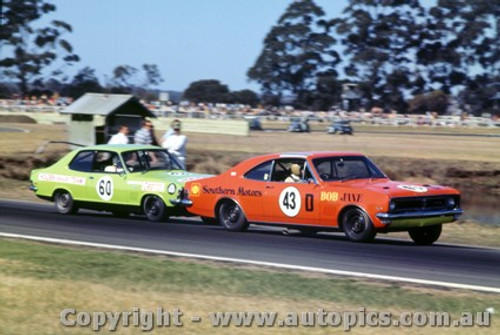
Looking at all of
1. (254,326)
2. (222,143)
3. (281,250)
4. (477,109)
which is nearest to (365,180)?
(281,250)

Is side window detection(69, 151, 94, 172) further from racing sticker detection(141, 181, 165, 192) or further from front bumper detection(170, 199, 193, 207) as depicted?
front bumper detection(170, 199, 193, 207)

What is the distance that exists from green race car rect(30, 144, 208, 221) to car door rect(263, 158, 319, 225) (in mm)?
1937

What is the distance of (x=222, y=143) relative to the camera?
44344mm

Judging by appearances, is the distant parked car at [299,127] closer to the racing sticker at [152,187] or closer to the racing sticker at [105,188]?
the racing sticker at [105,188]

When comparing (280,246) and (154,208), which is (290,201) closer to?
(280,246)

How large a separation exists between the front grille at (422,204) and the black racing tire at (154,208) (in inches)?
183

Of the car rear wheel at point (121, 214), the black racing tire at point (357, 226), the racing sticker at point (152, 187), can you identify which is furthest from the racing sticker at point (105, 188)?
the black racing tire at point (357, 226)

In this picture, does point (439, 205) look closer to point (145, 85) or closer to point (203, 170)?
point (203, 170)

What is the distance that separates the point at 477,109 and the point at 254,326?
281 ft

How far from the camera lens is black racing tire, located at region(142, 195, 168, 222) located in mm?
16177

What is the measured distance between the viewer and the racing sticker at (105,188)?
16.9 metres

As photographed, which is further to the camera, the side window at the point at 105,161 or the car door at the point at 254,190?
the side window at the point at 105,161

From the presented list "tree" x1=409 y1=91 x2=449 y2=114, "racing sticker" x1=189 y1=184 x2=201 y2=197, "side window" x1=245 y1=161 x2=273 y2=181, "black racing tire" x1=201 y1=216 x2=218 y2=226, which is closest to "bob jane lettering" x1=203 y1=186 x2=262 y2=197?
"racing sticker" x1=189 y1=184 x2=201 y2=197

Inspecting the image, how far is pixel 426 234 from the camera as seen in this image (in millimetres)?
13867
